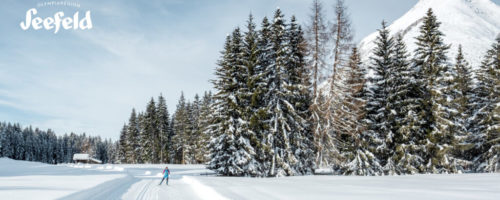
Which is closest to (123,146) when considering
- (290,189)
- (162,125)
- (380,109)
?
(162,125)

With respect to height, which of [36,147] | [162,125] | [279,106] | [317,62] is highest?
[317,62]

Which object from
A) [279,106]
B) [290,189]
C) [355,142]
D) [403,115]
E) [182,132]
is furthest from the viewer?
[182,132]

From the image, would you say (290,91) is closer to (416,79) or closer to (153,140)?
(416,79)

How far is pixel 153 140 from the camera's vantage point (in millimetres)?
66625

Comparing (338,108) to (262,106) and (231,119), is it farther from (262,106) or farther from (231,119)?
(231,119)

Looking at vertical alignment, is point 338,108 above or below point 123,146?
above

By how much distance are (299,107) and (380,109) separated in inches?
268

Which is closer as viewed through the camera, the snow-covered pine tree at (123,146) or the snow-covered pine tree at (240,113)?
the snow-covered pine tree at (240,113)

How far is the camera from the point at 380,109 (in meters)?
26.3

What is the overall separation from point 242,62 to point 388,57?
1313 cm

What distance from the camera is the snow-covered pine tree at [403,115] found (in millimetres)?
25062

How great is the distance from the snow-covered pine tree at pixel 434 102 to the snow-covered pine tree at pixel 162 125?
51988 millimetres

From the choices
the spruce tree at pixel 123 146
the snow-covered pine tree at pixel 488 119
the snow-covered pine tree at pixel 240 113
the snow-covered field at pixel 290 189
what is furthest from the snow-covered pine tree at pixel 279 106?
the spruce tree at pixel 123 146

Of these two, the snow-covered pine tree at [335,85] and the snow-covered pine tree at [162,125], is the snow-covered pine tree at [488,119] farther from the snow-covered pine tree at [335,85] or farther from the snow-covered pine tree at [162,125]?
the snow-covered pine tree at [162,125]
